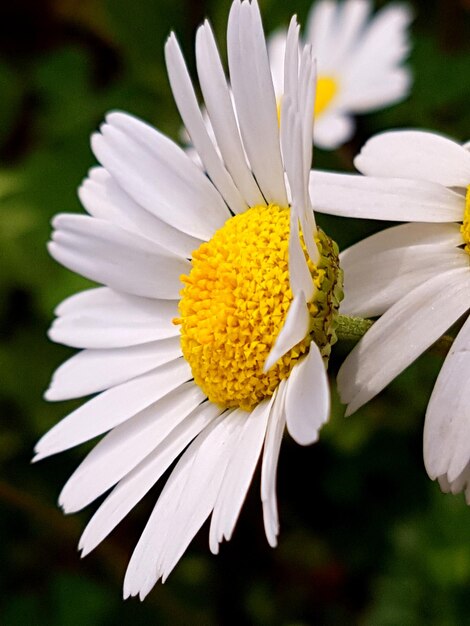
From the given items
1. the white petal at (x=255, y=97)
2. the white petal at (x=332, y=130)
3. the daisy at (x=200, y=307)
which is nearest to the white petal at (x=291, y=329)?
the daisy at (x=200, y=307)

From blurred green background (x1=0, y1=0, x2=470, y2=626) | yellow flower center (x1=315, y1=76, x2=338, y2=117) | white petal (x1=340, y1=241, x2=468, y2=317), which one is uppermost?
yellow flower center (x1=315, y1=76, x2=338, y2=117)

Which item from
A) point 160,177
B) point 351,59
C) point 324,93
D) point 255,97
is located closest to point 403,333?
point 255,97

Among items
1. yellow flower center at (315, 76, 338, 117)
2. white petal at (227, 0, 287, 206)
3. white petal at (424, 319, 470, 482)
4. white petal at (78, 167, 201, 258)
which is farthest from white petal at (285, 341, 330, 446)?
yellow flower center at (315, 76, 338, 117)

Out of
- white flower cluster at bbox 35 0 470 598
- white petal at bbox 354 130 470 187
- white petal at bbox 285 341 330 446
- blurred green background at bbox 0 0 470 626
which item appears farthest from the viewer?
blurred green background at bbox 0 0 470 626

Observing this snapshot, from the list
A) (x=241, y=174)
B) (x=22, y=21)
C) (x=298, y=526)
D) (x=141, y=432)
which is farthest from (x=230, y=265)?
(x=22, y=21)

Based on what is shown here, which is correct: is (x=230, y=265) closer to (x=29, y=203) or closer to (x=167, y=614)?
(x=167, y=614)

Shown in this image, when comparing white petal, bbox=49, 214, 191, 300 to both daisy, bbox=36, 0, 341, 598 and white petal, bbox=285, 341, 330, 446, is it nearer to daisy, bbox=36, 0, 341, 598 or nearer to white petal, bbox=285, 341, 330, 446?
daisy, bbox=36, 0, 341, 598
